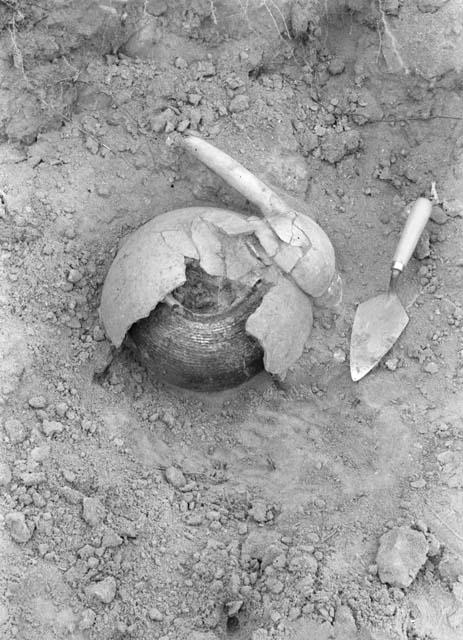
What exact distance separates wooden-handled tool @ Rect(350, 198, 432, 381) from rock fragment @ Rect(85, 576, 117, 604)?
2.13 metres

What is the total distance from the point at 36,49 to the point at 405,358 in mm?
3218

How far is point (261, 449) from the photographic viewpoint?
5570 mm

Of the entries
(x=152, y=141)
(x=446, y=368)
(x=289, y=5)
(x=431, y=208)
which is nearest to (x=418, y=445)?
(x=446, y=368)

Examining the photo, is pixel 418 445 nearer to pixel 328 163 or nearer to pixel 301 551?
pixel 301 551

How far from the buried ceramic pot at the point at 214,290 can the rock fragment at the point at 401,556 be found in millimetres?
1369

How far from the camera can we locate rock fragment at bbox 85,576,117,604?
441cm

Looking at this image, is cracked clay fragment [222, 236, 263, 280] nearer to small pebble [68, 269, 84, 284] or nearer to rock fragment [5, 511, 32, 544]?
small pebble [68, 269, 84, 284]

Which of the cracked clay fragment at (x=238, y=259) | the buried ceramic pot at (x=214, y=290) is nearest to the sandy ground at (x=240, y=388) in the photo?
the buried ceramic pot at (x=214, y=290)

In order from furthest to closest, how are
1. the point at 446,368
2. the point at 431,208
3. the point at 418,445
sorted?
the point at 431,208, the point at 446,368, the point at 418,445

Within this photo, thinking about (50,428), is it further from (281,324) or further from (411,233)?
(411,233)

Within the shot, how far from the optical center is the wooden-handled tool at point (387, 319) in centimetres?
571

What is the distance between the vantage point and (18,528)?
453cm

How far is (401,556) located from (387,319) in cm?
183

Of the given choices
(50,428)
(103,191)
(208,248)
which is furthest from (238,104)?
(50,428)
